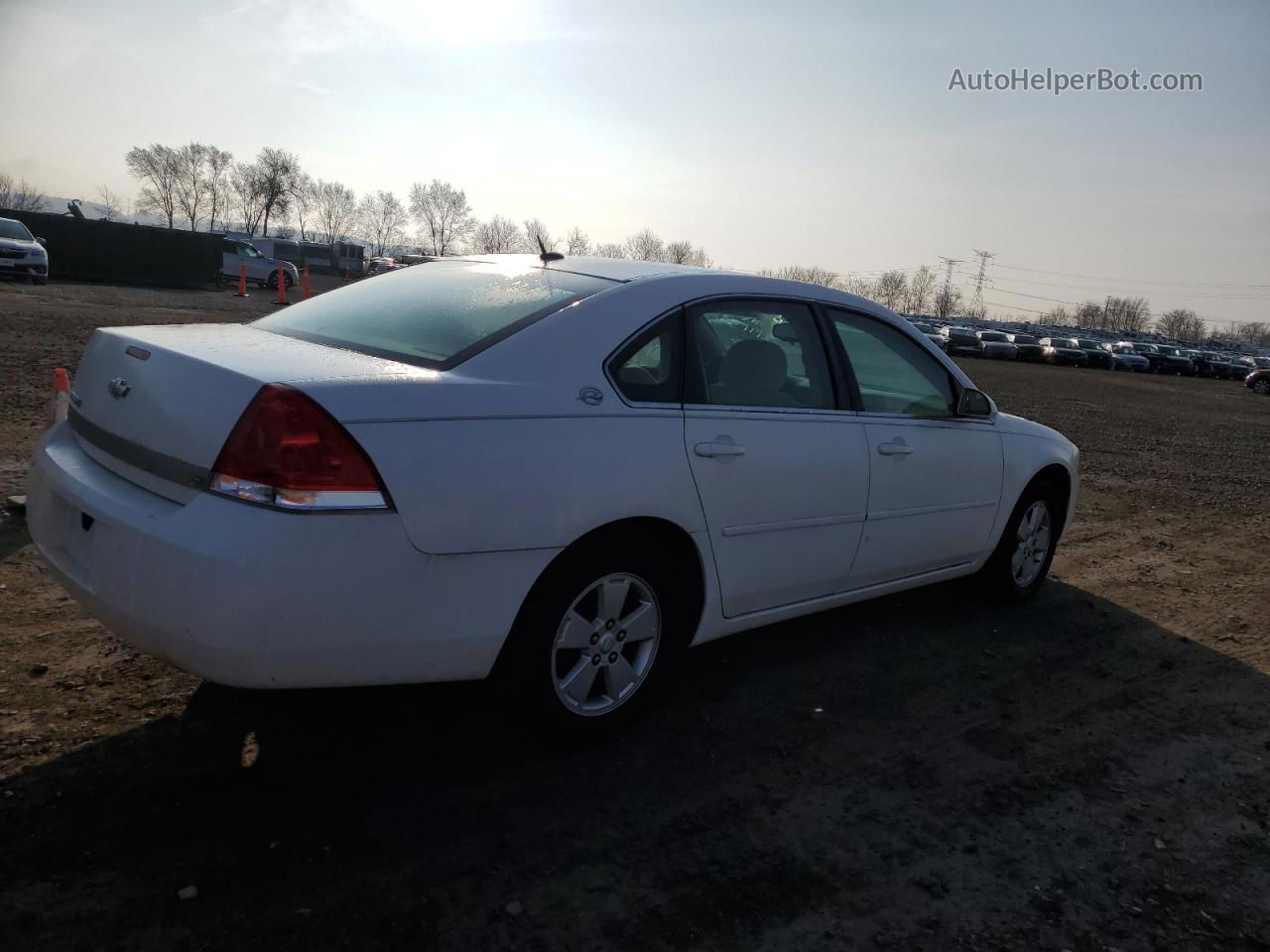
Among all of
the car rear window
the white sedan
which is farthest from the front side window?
the white sedan

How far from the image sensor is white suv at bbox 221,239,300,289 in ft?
127

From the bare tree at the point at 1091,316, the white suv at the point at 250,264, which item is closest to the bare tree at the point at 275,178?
the white suv at the point at 250,264

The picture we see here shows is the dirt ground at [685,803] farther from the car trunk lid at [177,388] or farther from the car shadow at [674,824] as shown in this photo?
the car trunk lid at [177,388]

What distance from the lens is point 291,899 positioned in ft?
7.97

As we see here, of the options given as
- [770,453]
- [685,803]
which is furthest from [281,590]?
[770,453]

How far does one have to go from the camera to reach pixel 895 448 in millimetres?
4156

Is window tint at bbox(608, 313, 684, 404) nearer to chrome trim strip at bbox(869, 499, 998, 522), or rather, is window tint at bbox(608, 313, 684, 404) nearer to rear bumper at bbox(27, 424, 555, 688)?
rear bumper at bbox(27, 424, 555, 688)

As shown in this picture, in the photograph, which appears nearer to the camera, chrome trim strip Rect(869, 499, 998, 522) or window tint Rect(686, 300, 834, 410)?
window tint Rect(686, 300, 834, 410)

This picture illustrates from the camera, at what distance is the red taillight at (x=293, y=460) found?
2.55 m

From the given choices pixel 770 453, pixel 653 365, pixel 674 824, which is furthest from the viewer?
pixel 770 453

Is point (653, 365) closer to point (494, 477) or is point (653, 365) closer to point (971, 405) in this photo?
point (494, 477)

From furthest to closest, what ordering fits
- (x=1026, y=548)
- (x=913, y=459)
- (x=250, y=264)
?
1. (x=250, y=264)
2. (x=1026, y=548)
3. (x=913, y=459)

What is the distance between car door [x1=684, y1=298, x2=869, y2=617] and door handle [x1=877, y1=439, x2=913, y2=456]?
4.8 inches

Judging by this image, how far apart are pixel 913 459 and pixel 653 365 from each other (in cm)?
148
